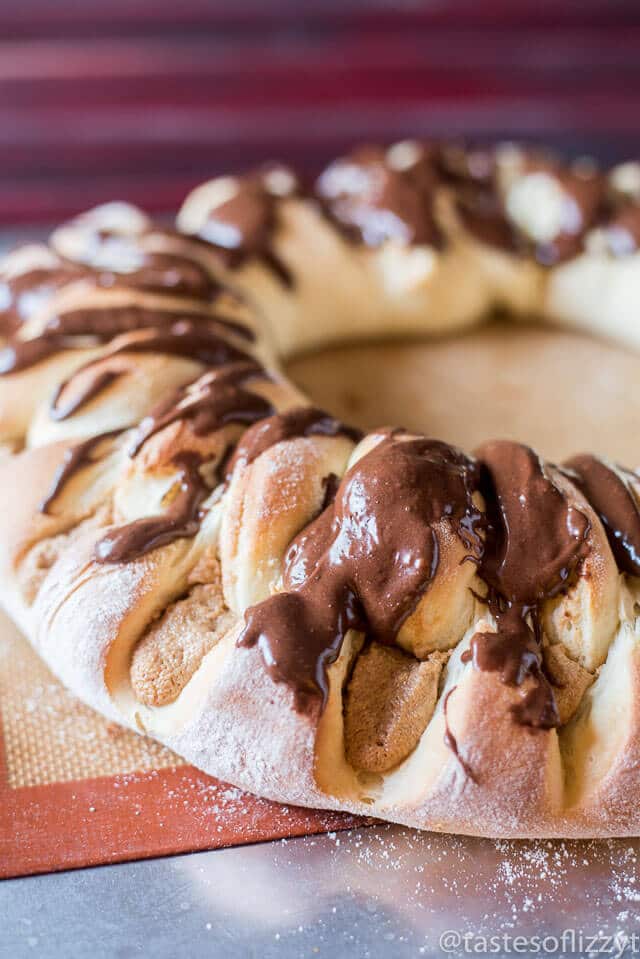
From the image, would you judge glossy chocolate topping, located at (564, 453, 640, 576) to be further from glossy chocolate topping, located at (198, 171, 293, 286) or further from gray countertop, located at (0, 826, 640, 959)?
glossy chocolate topping, located at (198, 171, 293, 286)

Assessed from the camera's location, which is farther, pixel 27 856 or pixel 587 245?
pixel 587 245

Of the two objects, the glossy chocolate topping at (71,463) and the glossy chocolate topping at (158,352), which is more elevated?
the glossy chocolate topping at (158,352)

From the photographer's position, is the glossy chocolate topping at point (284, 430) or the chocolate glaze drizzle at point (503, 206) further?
the chocolate glaze drizzle at point (503, 206)

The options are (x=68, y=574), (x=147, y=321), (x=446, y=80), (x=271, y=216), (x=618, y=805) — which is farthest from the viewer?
(x=446, y=80)

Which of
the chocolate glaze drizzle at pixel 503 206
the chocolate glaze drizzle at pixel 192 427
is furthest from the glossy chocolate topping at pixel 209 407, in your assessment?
the chocolate glaze drizzle at pixel 503 206

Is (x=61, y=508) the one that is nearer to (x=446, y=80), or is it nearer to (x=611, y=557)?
(x=611, y=557)

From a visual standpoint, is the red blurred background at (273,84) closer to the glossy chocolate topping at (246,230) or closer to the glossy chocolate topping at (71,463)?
the glossy chocolate topping at (246,230)

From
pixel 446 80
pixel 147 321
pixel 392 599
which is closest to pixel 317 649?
pixel 392 599

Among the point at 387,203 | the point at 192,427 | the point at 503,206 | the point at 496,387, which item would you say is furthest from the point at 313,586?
the point at 503,206
